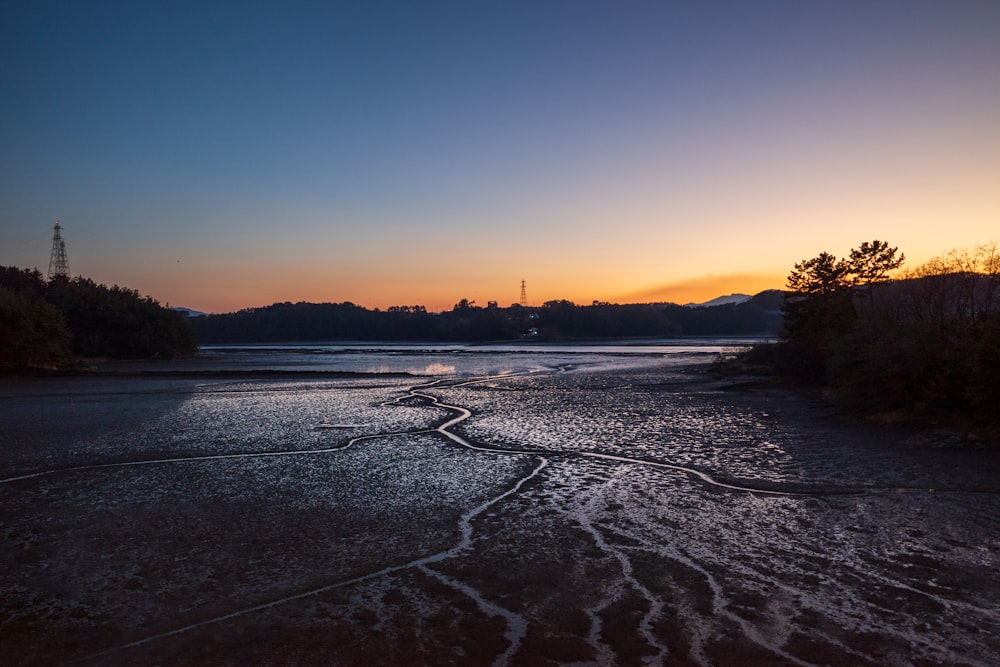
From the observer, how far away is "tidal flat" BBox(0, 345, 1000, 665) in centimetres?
459

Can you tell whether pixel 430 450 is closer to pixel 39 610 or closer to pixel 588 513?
pixel 588 513

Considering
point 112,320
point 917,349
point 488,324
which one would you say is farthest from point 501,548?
point 488,324

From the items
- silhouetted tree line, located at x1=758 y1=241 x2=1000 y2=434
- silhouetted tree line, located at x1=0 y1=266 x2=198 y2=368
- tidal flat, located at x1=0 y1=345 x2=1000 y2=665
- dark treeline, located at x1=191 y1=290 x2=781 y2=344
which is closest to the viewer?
tidal flat, located at x1=0 y1=345 x2=1000 y2=665

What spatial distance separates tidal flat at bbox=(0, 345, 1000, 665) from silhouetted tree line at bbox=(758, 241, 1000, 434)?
1312 mm

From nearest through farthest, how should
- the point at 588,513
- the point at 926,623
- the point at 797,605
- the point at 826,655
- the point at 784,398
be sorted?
the point at 826,655 → the point at 926,623 → the point at 797,605 → the point at 588,513 → the point at 784,398

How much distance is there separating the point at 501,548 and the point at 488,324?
126949 millimetres

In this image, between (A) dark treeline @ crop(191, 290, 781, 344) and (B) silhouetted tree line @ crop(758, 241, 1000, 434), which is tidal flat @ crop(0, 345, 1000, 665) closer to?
(B) silhouetted tree line @ crop(758, 241, 1000, 434)

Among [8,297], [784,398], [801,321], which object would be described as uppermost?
[8,297]

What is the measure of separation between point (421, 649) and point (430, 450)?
799 centimetres

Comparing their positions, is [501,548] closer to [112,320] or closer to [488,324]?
[112,320]

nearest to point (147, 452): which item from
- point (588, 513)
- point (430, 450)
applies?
point (430, 450)

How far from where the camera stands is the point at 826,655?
431 cm

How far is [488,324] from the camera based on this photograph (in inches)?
5256

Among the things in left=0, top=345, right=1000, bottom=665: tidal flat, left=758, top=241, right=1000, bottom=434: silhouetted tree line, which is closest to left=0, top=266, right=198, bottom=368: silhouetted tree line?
left=0, top=345, right=1000, bottom=665: tidal flat
